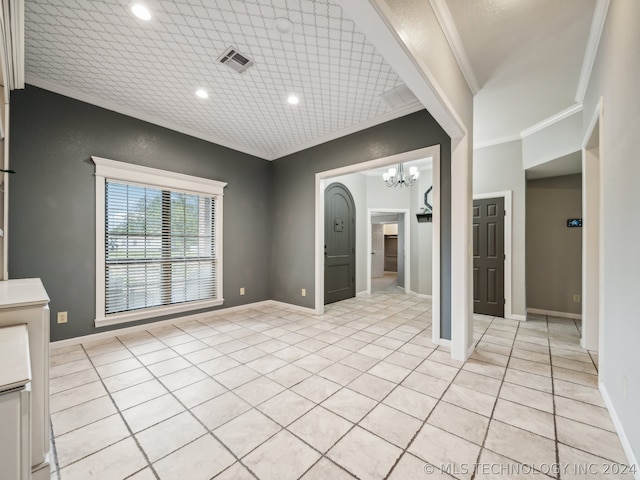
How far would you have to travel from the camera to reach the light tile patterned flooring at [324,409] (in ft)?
4.53

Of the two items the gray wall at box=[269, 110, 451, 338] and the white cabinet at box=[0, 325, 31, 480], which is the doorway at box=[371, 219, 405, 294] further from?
the white cabinet at box=[0, 325, 31, 480]

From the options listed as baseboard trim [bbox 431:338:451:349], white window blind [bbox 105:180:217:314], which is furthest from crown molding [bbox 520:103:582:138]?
white window blind [bbox 105:180:217:314]

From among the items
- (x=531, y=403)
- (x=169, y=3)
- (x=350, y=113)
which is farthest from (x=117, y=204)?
(x=531, y=403)

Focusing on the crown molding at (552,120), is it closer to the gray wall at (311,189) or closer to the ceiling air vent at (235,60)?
the gray wall at (311,189)

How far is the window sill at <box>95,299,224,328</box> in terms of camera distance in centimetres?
315

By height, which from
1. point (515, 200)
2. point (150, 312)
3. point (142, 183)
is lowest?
point (150, 312)

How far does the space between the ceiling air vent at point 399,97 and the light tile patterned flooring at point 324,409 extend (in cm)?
287

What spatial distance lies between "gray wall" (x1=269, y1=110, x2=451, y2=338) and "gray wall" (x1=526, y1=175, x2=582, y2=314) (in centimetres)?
266

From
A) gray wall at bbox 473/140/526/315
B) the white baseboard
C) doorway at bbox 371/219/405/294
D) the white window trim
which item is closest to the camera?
the white baseboard

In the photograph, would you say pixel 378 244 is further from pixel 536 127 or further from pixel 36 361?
pixel 36 361

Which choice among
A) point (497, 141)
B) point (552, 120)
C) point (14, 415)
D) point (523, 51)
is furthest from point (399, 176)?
point (14, 415)

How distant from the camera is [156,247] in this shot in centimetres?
362

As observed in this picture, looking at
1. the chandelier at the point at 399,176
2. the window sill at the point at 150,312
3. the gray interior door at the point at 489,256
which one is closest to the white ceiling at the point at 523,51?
the gray interior door at the point at 489,256

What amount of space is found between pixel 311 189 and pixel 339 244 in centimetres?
152
